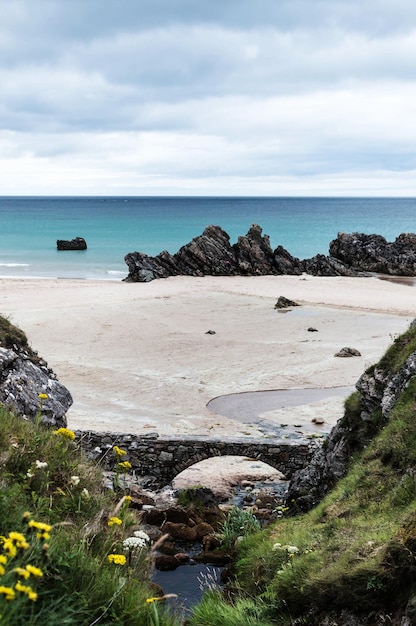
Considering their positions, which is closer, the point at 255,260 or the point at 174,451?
the point at 174,451

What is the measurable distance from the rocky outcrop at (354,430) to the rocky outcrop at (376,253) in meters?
57.2

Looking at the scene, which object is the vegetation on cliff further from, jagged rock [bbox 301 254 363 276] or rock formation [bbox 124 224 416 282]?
jagged rock [bbox 301 254 363 276]

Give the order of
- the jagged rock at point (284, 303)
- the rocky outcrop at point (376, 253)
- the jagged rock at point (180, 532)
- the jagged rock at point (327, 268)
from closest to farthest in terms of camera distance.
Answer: the jagged rock at point (180, 532)
the jagged rock at point (284, 303)
the jagged rock at point (327, 268)
the rocky outcrop at point (376, 253)

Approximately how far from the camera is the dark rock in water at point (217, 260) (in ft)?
214

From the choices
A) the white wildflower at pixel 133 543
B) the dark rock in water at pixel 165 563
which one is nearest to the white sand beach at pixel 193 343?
the dark rock in water at pixel 165 563

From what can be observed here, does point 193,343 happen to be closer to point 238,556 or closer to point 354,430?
point 354,430

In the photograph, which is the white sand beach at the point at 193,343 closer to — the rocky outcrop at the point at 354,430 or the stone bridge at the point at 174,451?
the stone bridge at the point at 174,451

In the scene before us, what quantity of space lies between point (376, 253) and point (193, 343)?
1670 inches

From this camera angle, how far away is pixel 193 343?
112 feet

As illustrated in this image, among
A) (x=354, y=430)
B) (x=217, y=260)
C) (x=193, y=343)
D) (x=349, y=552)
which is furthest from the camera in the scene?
(x=217, y=260)

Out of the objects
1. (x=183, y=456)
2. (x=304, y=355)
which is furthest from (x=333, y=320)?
(x=183, y=456)

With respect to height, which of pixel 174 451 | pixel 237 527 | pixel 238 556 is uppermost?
pixel 174 451

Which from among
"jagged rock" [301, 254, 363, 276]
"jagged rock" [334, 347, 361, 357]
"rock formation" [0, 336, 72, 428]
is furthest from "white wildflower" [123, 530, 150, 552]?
"jagged rock" [301, 254, 363, 276]

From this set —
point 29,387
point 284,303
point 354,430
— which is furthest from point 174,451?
point 284,303
